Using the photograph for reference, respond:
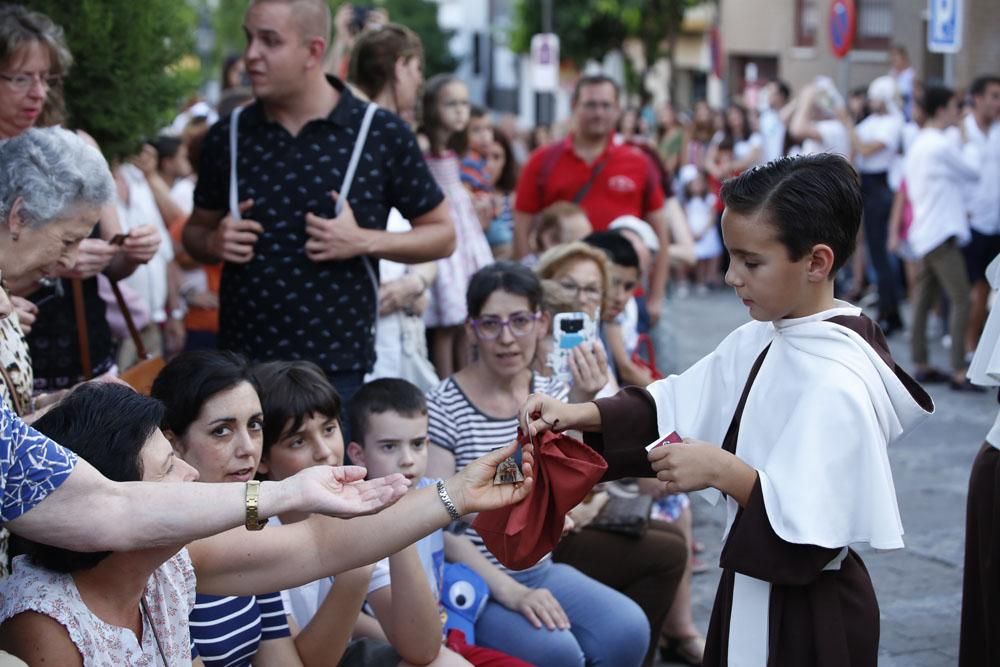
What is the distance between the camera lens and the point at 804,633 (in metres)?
2.98

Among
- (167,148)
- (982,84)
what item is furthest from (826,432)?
(982,84)

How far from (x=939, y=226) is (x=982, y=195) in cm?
62

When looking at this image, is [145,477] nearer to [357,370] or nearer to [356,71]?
[357,370]

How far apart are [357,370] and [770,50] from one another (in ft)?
93.2

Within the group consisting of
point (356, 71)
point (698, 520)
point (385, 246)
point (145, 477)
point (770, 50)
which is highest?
point (770, 50)

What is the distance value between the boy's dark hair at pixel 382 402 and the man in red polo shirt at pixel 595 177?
11.2ft

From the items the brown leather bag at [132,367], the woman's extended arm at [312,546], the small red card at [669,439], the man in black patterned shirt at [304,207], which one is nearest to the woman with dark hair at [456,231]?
the man in black patterned shirt at [304,207]

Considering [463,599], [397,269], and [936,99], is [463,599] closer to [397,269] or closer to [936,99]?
[397,269]

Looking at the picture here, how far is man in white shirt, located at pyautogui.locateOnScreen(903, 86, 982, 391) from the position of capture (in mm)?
10484

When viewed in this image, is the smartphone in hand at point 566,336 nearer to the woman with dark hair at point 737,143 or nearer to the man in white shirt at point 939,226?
the man in white shirt at point 939,226

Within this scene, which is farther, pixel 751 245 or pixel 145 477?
pixel 751 245

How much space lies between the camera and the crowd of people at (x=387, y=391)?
2.74 meters

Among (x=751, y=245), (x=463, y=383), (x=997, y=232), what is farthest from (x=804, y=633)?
(x=997, y=232)

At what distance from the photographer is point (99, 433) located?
2727mm
